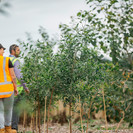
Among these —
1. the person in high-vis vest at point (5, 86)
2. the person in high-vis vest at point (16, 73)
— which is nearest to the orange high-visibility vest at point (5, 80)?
the person in high-vis vest at point (5, 86)

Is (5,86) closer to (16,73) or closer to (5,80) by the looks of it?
(5,80)

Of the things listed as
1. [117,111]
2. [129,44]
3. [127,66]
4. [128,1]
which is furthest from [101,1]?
[117,111]

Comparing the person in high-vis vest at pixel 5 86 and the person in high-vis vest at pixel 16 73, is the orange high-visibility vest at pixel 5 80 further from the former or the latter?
the person in high-vis vest at pixel 16 73

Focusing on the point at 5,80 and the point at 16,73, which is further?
the point at 16,73

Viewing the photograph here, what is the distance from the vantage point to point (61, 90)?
14.8 ft

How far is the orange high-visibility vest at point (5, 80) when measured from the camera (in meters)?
4.23

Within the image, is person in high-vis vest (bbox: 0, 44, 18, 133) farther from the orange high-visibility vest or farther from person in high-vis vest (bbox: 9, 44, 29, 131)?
person in high-vis vest (bbox: 9, 44, 29, 131)

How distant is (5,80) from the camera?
4289 millimetres

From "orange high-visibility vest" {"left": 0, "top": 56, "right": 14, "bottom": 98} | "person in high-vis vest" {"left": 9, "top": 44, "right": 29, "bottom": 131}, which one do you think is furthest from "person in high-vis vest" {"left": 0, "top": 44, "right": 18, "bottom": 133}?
"person in high-vis vest" {"left": 9, "top": 44, "right": 29, "bottom": 131}

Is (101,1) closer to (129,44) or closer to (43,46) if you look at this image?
(129,44)

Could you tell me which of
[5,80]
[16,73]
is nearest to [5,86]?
[5,80]

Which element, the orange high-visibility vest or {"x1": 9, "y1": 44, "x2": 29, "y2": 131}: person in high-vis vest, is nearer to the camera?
the orange high-visibility vest

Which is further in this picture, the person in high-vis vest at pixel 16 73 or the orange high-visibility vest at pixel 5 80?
the person in high-vis vest at pixel 16 73

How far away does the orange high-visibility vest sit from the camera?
4.23 meters
